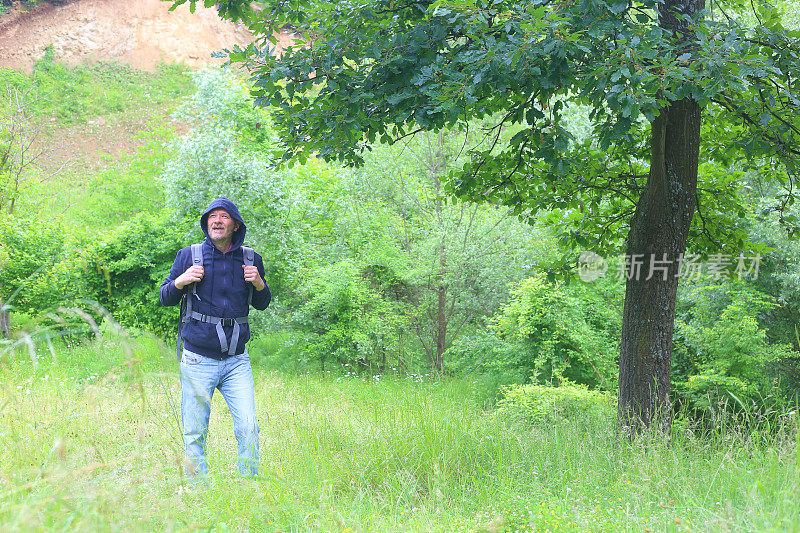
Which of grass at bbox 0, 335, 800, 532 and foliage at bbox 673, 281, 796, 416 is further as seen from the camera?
foliage at bbox 673, 281, 796, 416

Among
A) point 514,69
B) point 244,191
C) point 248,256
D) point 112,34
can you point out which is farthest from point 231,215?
point 112,34

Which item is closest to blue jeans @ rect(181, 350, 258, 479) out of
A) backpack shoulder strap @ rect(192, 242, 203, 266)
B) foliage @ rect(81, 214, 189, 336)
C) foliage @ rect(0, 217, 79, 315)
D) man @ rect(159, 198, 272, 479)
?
man @ rect(159, 198, 272, 479)

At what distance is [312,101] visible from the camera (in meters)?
5.25

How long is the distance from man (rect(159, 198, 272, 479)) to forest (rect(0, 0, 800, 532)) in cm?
25

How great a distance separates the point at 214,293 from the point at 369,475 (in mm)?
1613

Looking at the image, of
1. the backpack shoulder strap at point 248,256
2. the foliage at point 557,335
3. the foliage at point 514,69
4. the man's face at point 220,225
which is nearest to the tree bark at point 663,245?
the foliage at point 514,69

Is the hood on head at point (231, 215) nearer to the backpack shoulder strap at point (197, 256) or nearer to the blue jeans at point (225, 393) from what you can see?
the backpack shoulder strap at point (197, 256)

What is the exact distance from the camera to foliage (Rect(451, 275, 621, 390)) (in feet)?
32.9

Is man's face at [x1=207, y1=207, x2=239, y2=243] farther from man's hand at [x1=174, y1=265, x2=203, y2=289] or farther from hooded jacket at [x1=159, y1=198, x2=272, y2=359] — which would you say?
man's hand at [x1=174, y1=265, x2=203, y2=289]

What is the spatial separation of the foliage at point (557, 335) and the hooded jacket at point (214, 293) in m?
6.32

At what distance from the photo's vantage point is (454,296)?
41.6 ft

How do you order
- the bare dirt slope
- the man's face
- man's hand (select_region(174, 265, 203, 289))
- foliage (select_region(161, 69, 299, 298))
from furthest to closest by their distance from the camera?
the bare dirt slope
foliage (select_region(161, 69, 299, 298))
the man's face
man's hand (select_region(174, 265, 203, 289))

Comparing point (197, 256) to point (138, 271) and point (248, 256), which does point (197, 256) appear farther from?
point (138, 271)

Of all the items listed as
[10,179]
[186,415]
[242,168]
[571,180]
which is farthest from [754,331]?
[10,179]
